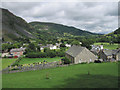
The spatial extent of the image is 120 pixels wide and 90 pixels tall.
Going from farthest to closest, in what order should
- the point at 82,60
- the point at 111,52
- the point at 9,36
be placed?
the point at 9,36, the point at 111,52, the point at 82,60

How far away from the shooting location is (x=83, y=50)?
39.4 meters

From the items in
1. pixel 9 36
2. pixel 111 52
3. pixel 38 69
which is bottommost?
pixel 38 69

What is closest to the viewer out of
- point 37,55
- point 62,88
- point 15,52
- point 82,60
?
point 62,88

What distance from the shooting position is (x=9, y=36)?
6225 inches

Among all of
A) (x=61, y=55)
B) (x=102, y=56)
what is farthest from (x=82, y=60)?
(x=61, y=55)

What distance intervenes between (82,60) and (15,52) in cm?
5383

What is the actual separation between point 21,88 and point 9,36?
6340 inches

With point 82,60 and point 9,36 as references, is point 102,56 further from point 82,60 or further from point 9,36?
point 9,36


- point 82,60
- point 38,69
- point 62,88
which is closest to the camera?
point 62,88

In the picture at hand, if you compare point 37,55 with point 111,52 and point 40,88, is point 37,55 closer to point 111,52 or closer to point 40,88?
point 111,52

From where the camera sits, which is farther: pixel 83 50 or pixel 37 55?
pixel 37 55

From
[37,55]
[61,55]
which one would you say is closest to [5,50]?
[37,55]

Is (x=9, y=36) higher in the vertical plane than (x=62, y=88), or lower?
higher

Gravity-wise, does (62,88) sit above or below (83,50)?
below
